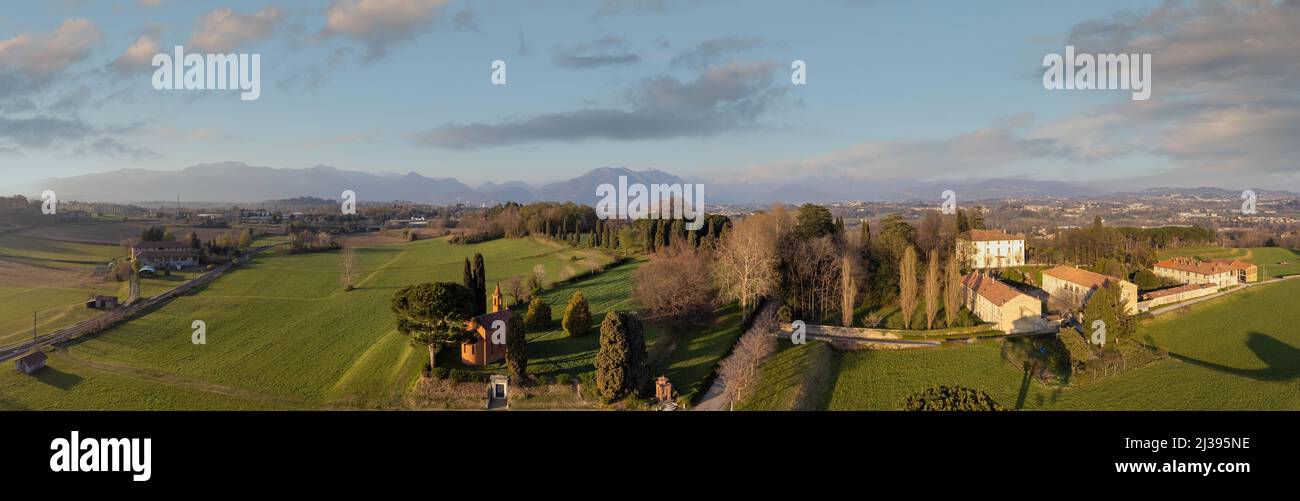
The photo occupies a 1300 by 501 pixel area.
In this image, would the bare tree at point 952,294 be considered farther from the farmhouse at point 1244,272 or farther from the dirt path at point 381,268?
the dirt path at point 381,268

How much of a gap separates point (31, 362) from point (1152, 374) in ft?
161

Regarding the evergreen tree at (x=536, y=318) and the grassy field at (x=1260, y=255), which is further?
the grassy field at (x=1260, y=255)

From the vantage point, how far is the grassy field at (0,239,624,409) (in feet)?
73.4

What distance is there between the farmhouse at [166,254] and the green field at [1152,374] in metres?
48.5

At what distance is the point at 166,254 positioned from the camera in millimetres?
45219

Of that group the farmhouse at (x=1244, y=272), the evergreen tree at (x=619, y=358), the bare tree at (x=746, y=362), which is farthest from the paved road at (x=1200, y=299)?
the evergreen tree at (x=619, y=358)

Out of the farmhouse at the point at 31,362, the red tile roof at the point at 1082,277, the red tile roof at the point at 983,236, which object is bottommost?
the farmhouse at the point at 31,362

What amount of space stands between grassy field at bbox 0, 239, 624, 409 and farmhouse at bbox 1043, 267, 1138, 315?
114 feet

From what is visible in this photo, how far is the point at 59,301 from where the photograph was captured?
34531mm

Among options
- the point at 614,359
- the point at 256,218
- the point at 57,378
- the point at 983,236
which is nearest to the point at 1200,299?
the point at 983,236

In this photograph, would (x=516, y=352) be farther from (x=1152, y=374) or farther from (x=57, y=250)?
(x=57, y=250)

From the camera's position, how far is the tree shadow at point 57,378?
932 inches
